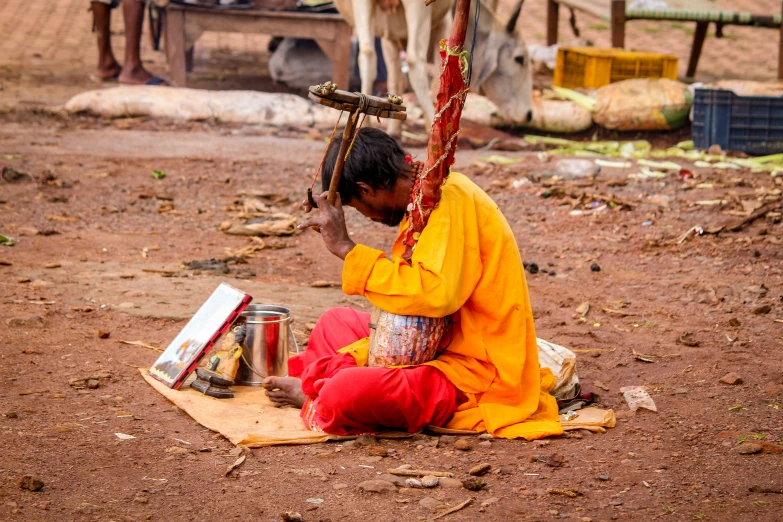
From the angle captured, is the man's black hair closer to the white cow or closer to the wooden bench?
the white cow

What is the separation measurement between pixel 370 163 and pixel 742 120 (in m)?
6.41

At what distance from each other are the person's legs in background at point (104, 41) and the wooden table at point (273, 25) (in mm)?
1021

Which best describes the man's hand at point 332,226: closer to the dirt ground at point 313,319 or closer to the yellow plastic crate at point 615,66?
the dirt ground at point 313,319

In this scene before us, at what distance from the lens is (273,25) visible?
10289 mm

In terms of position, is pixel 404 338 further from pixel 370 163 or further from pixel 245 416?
pixel 245 416

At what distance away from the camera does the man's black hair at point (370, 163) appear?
294 cm

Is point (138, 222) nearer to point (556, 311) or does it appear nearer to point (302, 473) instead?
point (556, 311)

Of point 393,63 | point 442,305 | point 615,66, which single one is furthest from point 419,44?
point 442,305

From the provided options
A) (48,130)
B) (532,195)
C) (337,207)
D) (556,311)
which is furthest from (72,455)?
(48,130)

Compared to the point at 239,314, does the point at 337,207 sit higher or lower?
higher

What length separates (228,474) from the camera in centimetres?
275

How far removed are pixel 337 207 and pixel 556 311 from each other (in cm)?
199

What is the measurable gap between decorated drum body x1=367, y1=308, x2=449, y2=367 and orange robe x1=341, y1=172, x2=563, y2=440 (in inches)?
2.4

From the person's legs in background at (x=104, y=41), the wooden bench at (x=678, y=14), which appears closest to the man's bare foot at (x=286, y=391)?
the person's legs in background at (x=104, y=41)
